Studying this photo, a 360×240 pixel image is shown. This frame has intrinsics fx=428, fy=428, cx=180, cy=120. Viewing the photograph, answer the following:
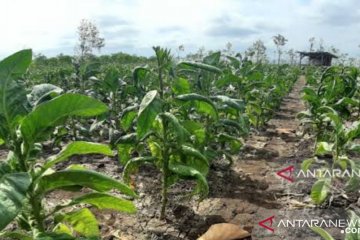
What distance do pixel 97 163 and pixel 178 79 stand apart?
206 centimetres

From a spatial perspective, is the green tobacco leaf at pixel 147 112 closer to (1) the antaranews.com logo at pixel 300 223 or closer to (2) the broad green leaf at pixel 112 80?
(1) the antaranews.com logo at pixel 300 223

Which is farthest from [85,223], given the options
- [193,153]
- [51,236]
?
[193,153]

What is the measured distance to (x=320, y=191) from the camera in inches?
152

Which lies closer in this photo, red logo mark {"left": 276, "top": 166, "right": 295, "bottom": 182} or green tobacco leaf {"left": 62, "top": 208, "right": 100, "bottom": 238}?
green tobacco leaf {"left": 62, "top": 208, "right": 100, "bottom": 238}

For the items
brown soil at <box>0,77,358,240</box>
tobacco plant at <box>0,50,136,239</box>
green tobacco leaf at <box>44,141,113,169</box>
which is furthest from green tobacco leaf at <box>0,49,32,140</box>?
brown soil at <box>0,77,358,240</box>

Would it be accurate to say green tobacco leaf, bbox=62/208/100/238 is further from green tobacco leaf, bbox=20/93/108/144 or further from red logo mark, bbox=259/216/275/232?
red logo mark, bbox=259/216/275/232

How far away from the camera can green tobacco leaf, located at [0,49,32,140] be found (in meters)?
1.84

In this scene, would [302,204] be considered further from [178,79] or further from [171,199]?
[178,79]

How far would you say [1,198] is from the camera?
1.49m

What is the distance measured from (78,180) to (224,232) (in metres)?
1.92

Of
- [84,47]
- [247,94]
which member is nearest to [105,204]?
[247,94]

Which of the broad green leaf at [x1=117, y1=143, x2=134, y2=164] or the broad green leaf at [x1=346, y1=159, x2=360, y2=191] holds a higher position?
the broad green leaf at [x1=117, y1=143, x2=134, y2=164]

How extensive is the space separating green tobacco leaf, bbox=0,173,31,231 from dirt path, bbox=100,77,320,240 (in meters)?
1.96

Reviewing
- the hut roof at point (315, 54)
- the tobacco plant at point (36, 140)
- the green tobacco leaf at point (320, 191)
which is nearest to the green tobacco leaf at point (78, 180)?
the tobacco plant at point (36, 140)
